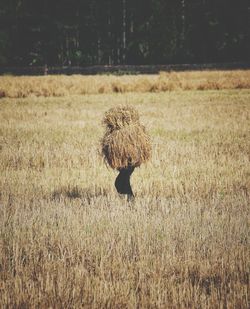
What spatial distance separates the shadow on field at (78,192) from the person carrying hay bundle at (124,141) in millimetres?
878

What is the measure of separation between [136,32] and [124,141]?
51001 millimetres

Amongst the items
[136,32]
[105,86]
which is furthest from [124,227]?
[136,32]

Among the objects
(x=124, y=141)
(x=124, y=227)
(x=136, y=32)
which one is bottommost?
(x=124, y=227)

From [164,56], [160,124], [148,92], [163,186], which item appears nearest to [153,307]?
[163,186]

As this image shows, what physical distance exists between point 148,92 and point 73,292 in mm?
21208

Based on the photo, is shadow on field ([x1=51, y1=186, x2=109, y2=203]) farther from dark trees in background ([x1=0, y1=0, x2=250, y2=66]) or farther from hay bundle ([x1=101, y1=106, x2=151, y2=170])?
dark trees in background ([x1=0, y1=0, x2=250, y2=66])

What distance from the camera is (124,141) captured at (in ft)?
19.1

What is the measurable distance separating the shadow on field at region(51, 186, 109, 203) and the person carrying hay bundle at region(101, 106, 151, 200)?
2.88 ft

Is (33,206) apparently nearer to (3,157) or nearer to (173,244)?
(173,244)

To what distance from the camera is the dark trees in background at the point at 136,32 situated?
50750mm

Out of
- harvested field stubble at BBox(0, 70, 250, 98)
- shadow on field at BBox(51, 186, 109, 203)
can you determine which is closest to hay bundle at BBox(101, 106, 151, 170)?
shadow on field at BBox(51, 186, 109, 203)

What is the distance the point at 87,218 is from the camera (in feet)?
17.1

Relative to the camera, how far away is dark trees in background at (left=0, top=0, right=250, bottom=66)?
50750 mm

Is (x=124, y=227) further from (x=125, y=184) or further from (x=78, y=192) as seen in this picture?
(x=78, y=192)
